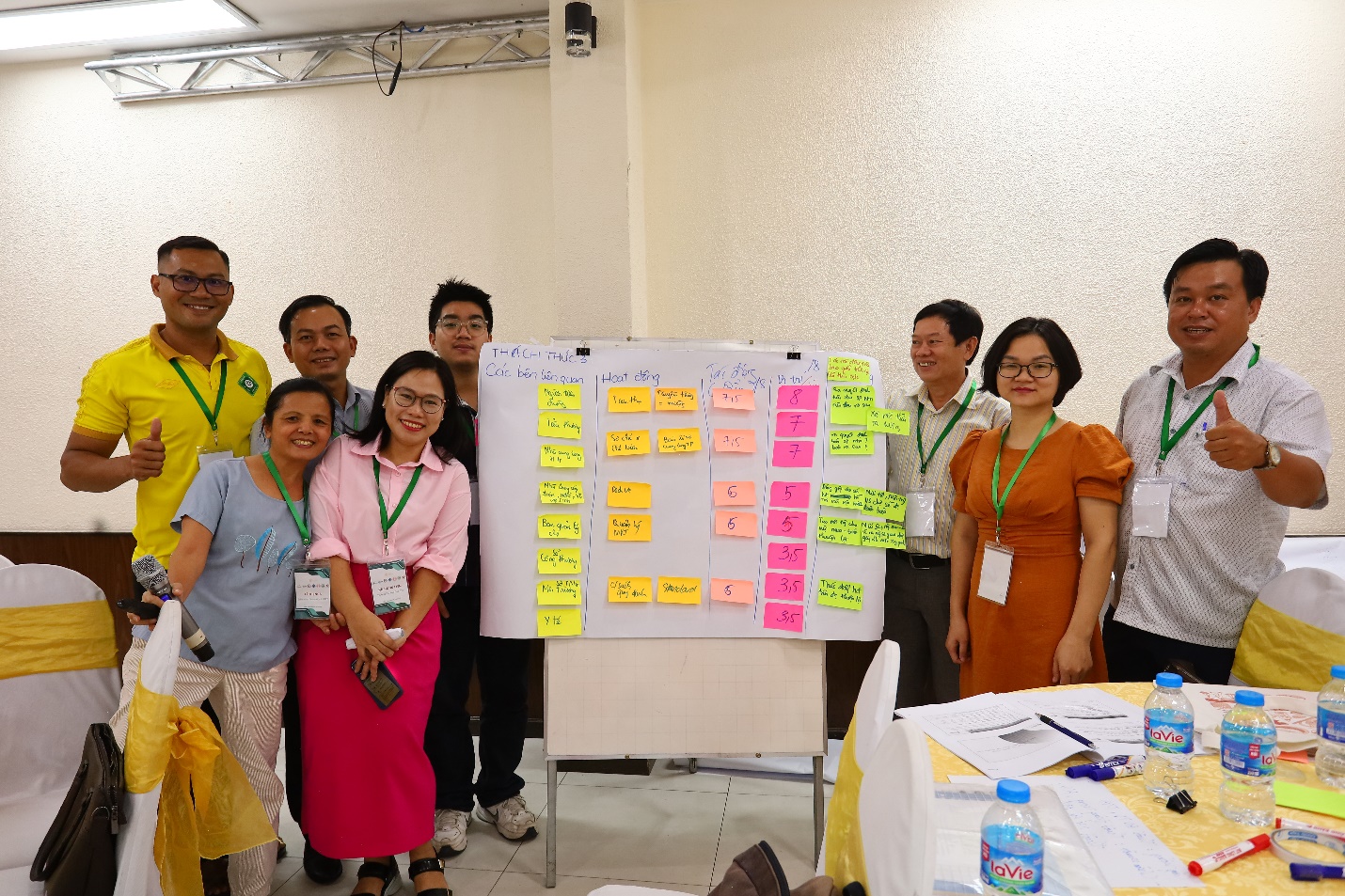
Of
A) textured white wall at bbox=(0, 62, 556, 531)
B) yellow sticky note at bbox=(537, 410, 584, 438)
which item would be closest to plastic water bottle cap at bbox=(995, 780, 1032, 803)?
yellow sticky note at bbox=(537, 410, 584, 438)

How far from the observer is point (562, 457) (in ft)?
8.29

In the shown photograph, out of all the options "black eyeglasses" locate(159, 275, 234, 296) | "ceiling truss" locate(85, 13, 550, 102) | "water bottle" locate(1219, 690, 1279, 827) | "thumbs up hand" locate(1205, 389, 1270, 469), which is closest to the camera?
"water bottle" locate(1219, 690, 1279, 827)

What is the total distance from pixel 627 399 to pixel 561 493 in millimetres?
360

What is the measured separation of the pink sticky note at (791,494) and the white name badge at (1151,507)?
90 cm

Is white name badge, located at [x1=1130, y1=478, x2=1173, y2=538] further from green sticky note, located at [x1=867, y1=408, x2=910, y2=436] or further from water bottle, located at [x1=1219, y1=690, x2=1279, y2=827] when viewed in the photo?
water bottle, located at [x1=1219, y1=690, x2=1279, y2=827]

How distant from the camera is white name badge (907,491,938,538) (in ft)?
8.52

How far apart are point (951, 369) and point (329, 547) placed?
1.97 m

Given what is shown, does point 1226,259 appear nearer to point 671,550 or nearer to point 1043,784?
point 1043,784

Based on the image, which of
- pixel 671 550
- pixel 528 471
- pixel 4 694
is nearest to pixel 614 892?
pixel 671 550

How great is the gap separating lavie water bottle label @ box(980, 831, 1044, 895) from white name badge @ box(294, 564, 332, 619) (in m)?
1.83

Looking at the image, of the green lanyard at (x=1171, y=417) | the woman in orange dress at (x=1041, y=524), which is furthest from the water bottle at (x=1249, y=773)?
the green lanyard at (x=1171, y=417)

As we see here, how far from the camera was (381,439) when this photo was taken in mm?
2416

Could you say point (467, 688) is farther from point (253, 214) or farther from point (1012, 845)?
point (253, 214)

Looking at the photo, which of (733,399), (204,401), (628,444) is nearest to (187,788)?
(204,401)
